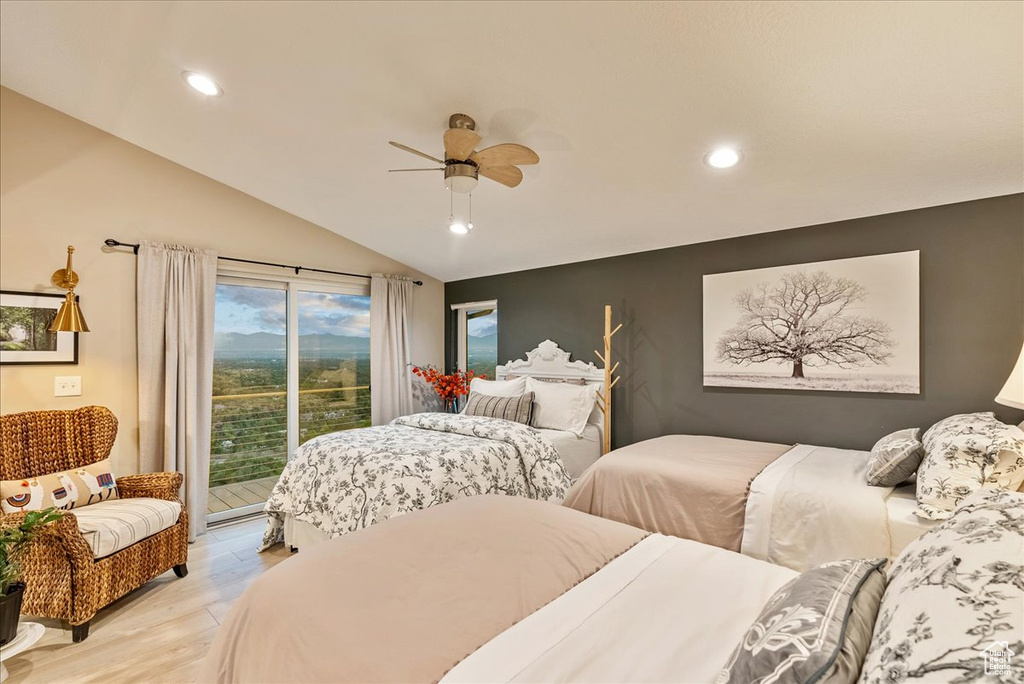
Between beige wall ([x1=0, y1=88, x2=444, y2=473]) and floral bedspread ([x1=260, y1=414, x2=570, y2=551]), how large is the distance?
1.41m

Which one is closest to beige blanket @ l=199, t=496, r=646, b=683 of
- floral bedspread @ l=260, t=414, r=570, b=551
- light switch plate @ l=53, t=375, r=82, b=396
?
floral bedspread @ l=260, t=414, r=570, b=551

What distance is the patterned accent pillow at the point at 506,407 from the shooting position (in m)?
4.00

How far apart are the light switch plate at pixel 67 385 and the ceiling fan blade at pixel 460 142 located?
295 cm

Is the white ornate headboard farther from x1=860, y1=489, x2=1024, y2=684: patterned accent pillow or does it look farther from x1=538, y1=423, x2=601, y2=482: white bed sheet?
x1=860, y1=489, x2=1024, y2=684: patterned accent pillow

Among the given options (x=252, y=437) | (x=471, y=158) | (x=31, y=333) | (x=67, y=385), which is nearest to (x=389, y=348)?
(x=252, y=437)

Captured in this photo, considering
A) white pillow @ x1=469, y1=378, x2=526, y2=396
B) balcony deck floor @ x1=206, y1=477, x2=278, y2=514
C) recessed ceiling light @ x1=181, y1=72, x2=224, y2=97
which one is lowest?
balcony deck floor @ x1=206, y1=477, x2=278, y2=514

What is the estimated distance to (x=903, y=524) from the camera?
190 centimetres

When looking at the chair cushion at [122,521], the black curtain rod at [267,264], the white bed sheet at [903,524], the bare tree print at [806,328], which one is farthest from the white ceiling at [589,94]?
the chair cushion at [122,521]

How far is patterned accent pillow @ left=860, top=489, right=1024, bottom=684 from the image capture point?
0.58 m

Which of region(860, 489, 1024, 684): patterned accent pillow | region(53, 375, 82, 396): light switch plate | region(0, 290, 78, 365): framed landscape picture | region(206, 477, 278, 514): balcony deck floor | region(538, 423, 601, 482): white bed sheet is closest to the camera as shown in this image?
region(860, 489, 1024, 684): patterned accent pillow

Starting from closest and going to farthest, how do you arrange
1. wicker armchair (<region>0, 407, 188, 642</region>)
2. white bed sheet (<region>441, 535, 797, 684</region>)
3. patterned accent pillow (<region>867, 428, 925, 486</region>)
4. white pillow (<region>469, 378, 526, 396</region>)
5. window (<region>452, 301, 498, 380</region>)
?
white bed sheet (<region>441, 535, 797, 684</region>)
patterned accent pillow (<region>867, 428, 925, 486</region>)
wicker armchair (<region>0, 407, 188, 642</region>)
white pillow (<region>469, 378, 526, 396</region>)
window (<region>452, 301, 498, 380</region>)

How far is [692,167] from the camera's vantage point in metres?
2.71

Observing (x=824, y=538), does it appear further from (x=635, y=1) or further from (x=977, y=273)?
(x=635, y=1)

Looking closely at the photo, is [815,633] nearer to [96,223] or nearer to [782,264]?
[782,264]
